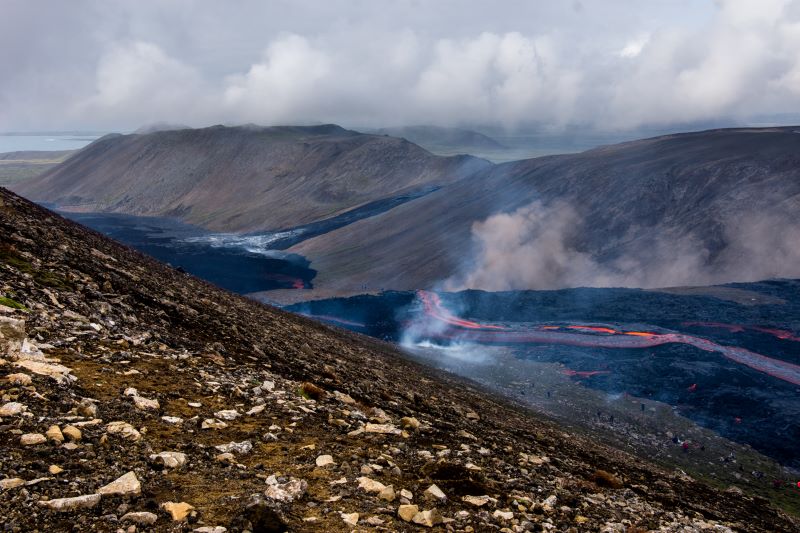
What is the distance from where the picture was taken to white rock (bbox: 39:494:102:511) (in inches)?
187

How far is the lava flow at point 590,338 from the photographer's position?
6506 centimetres

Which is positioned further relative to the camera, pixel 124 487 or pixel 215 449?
pixel 215 449

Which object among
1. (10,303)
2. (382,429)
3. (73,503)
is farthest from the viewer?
(382,429)

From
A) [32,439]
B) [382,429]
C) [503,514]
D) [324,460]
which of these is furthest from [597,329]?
[32,439]

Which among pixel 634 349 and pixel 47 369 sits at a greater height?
pixel 47 369

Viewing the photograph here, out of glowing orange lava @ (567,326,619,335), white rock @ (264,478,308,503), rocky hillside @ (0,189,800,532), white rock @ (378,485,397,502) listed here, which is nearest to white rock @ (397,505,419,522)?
rocky hillside @ (0,189,800,532)

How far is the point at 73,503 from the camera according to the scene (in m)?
4.82

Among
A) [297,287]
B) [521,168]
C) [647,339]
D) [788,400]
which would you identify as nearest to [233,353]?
[788,400]

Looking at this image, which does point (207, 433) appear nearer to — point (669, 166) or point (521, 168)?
point (669, 166)

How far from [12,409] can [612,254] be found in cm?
11025

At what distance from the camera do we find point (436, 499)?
6.71 m

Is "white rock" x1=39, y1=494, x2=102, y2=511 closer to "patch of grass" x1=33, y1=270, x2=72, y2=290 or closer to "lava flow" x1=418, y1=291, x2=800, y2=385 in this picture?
"patch of grass" x1=33, y1=270, x2=72, y2=290

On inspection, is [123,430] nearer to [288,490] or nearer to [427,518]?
[288,490]

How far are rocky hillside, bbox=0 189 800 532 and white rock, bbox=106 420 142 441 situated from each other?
0.08 feet
